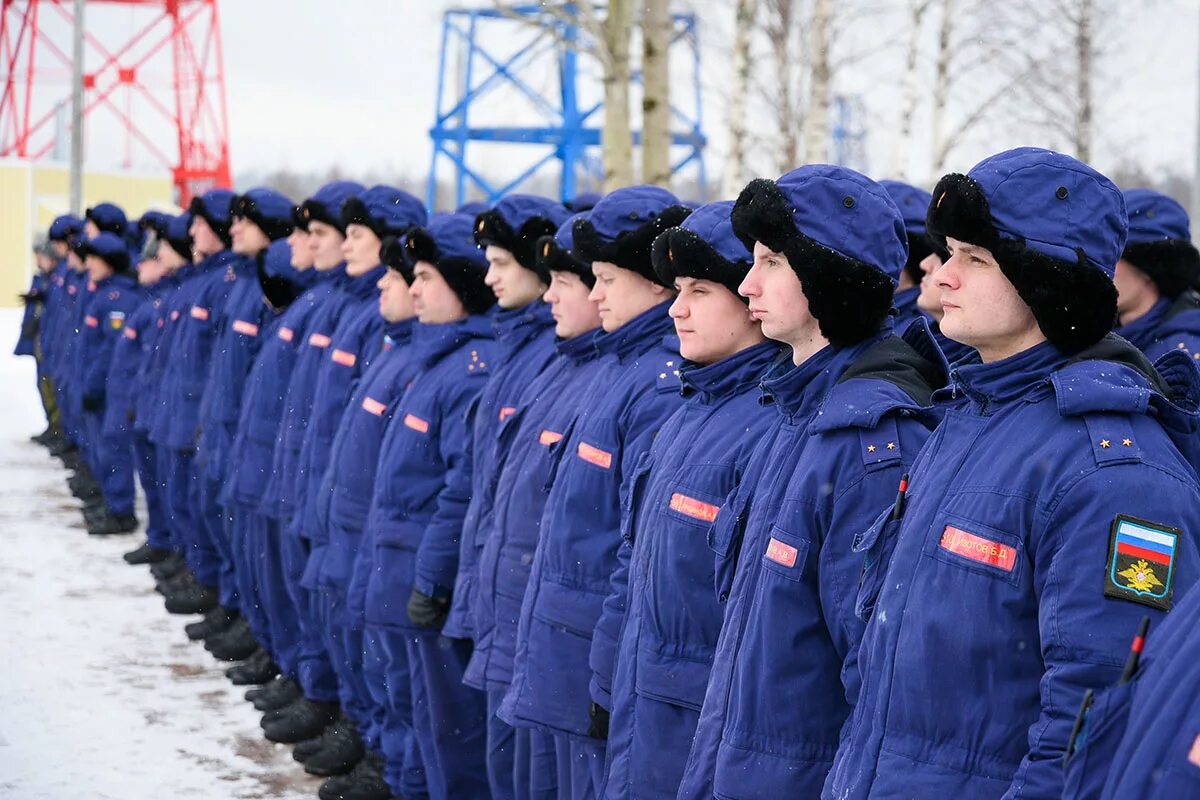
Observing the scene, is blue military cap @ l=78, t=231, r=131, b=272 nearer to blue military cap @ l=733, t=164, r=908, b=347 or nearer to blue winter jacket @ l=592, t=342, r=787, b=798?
blue winter jacket @ l=592, t=342, r=787, b=798

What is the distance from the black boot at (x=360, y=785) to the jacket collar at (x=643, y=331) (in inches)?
97.1

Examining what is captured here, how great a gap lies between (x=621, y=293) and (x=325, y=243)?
3.58m

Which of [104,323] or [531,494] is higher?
[531,494]

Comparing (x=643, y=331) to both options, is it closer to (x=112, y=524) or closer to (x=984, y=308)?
(x=984, y=308)

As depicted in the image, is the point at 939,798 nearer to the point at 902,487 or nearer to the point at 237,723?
the point at 902,487

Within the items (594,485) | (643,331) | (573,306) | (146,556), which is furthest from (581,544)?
(146,556)

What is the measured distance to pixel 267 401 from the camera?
26.7 feet

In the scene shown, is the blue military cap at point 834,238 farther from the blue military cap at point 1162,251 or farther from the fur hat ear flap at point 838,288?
the blue military cap at point 1162,251

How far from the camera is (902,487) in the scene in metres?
2.88

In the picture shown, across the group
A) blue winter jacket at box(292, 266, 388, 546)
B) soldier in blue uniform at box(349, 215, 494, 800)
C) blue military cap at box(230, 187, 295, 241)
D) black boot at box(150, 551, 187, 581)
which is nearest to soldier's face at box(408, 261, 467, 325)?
soldier in blue uniform at box(349, 215, 494, 800)

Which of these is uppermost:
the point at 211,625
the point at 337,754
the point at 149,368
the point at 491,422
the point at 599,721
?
the point at 491,422

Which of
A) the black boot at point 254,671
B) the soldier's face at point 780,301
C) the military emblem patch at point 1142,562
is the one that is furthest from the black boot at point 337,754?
the military emblem patch at point 1142,562

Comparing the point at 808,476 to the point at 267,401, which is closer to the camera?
the point at 808,476

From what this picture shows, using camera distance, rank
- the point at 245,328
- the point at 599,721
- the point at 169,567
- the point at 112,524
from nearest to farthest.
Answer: the point at 599,721 < the point at 245,328 < the point at 169,567 < the point at 112,524
